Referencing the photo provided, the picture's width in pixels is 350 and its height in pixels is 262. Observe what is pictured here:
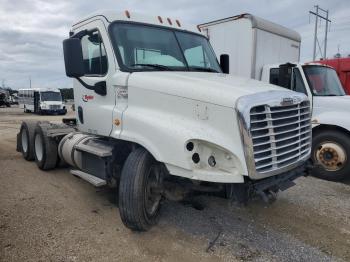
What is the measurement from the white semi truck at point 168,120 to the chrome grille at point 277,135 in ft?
0.04

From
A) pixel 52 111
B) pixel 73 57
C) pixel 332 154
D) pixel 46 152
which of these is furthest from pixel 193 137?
pixel 52 111

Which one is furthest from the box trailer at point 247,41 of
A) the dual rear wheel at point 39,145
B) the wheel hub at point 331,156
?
the dual rear wheel at point 39,145

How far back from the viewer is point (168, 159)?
3811mm

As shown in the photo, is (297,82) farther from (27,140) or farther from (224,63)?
(27,140)

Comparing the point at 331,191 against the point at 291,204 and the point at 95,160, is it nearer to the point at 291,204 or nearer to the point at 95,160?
the point at 291,204

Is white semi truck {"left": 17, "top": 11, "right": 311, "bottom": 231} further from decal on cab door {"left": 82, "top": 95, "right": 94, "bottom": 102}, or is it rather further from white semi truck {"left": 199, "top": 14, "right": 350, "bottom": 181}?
white semi truck {"left": 199, "top": 14, "right": 350, "bottom": 181}

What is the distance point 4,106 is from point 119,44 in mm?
44936

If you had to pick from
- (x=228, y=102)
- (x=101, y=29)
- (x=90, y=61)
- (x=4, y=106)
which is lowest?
(x=4, y=106)

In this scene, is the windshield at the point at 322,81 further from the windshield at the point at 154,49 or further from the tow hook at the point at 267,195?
the tow hook at the point at 267,195

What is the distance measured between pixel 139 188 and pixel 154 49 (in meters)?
1.98

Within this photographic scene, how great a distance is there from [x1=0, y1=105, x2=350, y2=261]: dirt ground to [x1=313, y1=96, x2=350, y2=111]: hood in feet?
6.73

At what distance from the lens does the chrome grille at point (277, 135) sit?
3641 millimetres

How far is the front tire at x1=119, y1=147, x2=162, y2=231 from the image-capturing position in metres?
4.02

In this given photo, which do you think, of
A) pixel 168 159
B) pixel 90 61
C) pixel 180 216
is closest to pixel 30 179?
pixel 90 61
